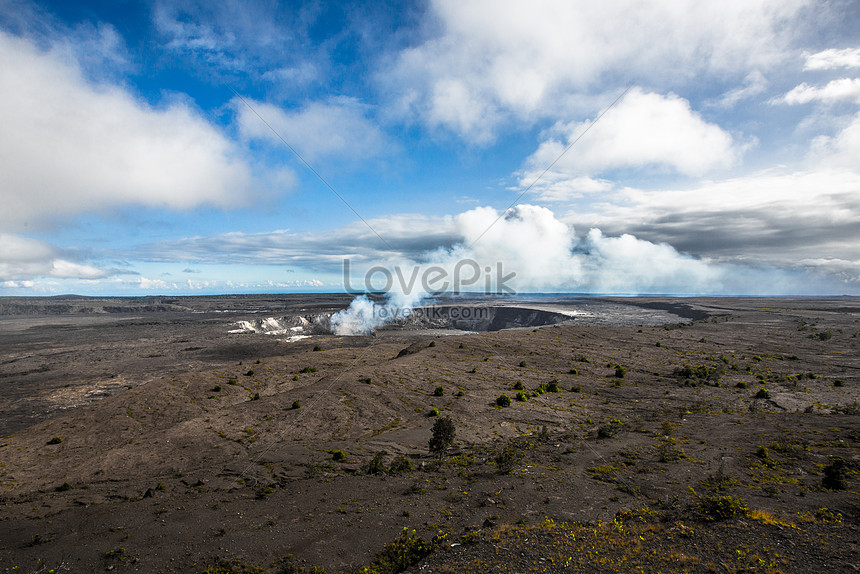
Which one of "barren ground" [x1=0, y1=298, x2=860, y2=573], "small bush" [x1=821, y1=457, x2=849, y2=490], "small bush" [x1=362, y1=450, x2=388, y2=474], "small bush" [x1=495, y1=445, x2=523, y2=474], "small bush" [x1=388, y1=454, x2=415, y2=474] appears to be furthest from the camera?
"small bush" [x1=388, y1=454, x2=415, y2=474]

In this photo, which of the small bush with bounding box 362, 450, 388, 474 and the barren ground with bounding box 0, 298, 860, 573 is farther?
the small bush with bounding box 362, 450, 388, 474

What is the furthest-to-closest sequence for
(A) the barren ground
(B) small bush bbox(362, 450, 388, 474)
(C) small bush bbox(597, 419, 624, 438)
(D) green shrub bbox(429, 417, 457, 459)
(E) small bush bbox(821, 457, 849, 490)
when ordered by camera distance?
(C) small bush bbox(597, 419, 624, 438), (D) green shrub bbox(429, 417, 457, 459), (B) small bush bbox(362, 450, 388, 474), (E) small bush bbox(821, 457, 849, 490), (A) the barren ground

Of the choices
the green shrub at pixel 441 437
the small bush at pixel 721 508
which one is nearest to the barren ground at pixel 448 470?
the small bush at pixel 721 508

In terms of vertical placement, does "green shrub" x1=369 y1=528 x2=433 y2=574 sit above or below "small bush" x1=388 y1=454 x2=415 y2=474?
above

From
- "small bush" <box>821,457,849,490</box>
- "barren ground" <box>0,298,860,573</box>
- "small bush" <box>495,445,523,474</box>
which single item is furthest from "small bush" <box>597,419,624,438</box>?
"small bush" <box>821,457,849,490</box>

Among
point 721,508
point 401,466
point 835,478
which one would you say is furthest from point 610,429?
point 401,466

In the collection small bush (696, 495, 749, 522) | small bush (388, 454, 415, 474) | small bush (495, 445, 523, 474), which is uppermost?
small bush (696, 495, 749, 522)

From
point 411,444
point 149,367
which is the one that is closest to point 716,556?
point 411,444

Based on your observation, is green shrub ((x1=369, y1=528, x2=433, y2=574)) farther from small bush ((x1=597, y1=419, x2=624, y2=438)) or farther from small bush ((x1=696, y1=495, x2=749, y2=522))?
small bush ((x1=597, y1=419, x2=624, y2=438))
